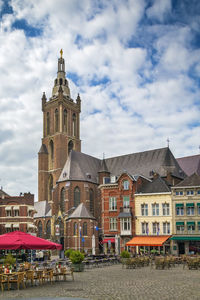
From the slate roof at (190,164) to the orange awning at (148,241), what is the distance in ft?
63.3

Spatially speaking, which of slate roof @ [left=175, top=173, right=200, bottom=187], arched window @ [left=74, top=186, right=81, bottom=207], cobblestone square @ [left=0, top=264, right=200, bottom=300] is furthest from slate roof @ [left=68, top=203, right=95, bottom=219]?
cobblestone square @ [left=0, top=264, right=200, bottom=300]

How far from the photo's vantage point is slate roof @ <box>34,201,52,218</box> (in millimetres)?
66062

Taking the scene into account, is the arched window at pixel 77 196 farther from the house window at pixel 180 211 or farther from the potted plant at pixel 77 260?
the potted plant at pixel 77 260

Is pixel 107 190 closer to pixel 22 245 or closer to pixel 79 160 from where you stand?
pixel 79 160

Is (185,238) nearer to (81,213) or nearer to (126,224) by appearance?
(126,224)

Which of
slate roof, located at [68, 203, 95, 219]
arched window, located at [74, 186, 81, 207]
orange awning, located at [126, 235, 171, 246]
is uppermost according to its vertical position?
arched window, located at [74, 186, 81, 207]

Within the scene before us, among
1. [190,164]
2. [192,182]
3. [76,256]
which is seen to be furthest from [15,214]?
[190,164]

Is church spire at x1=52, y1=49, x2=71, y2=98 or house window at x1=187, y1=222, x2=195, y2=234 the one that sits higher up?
church spire at x1=52, y1=49, x2=71, y2=98

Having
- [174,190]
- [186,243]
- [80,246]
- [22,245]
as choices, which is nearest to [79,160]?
[80,246]

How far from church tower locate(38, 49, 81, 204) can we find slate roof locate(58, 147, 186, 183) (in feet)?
31.2

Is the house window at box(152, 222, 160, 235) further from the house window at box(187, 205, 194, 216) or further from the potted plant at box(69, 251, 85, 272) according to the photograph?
the potted plant at box(69, 251, 85, 272)

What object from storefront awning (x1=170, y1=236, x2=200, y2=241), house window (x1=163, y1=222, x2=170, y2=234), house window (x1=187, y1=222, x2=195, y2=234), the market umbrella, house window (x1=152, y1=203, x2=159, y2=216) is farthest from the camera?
house window (x1=152, y1=203, x2=159, y2=216)

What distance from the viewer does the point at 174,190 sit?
45.8m

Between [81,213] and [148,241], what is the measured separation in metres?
12.3
